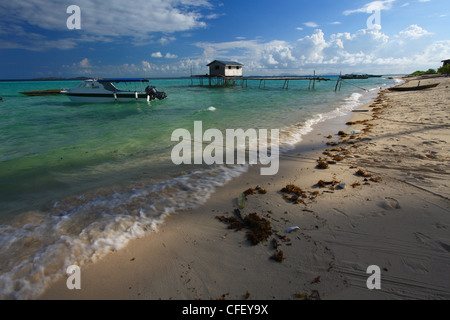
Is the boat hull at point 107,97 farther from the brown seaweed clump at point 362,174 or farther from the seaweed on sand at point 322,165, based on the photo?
the brown seaweed clump at point 362,174

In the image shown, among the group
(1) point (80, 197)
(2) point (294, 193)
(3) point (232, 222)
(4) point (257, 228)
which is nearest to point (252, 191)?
(2) point (294, 193)

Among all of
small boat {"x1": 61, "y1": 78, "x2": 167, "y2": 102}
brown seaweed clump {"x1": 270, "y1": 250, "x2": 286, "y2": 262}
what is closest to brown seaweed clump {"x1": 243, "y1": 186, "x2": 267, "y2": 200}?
brown seaweed clump {"x1": 270, "y1": 250, "x2": 286, "y2": 262}

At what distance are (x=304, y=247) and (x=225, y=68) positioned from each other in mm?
57304

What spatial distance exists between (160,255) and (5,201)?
4579 millimetres

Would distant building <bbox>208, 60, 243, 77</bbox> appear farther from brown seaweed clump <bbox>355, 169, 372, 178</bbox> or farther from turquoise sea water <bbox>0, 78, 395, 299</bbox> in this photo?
brown seaweed clump <bbox>355, 169, 372, 178</bbox>

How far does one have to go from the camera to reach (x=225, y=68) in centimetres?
5494

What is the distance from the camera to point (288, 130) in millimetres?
11648

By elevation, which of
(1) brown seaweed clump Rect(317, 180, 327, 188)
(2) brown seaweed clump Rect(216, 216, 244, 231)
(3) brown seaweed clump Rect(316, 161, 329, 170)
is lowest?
(2) brown seaweed clump Rect(216, 216, 244, 231)

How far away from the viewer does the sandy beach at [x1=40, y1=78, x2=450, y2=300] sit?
2654 millimetres

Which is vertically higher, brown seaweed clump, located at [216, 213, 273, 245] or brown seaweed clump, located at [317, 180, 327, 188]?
brown seaweed clump, located at [317, 180, 327, 188]

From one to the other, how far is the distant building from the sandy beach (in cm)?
5496

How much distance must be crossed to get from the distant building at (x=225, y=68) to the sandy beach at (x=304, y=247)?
2164 inches

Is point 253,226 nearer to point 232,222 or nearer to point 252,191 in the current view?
point 232,222
